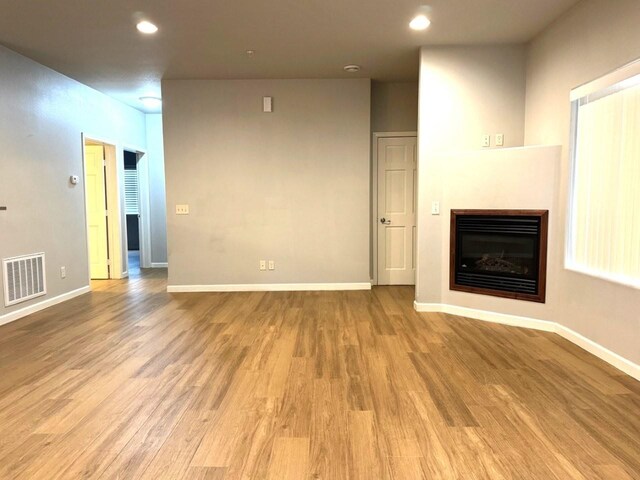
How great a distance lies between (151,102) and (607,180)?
20.5 feet

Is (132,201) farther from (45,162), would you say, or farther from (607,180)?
(607,180)

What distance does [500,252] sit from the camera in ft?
13.8

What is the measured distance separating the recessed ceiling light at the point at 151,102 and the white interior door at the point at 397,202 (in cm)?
350

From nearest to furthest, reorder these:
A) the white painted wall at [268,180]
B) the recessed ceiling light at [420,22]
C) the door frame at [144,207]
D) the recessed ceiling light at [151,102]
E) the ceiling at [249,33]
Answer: the ceiling at [249,33] < the recessed ceiling light at [420,22] < the white painted wall at [268,180] < the recessed ceiling light at [151,102] < the door frame at [144,207]

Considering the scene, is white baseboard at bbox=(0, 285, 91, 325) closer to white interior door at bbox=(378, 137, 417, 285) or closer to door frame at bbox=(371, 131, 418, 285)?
door frame at bbox=(371, 131, 418, 285)

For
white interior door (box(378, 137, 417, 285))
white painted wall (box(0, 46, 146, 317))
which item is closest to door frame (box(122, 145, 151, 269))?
white painted wall (box(0, 46, 146, 317))

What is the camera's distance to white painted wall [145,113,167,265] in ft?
25.9

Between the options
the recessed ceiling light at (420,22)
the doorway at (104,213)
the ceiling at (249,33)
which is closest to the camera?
the ceiling at (249,33)

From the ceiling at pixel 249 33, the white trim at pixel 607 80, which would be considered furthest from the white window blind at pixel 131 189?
the white trim at pixel 607 80

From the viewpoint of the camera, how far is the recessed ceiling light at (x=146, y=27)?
378cm

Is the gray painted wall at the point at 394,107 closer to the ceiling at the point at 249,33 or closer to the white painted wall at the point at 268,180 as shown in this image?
the white painted wall at the point at 268,180

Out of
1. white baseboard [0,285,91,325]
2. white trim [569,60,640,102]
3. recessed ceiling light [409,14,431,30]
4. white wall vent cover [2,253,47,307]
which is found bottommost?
white baseboard [0,285,91,325]

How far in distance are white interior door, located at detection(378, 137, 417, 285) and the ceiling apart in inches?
43.2

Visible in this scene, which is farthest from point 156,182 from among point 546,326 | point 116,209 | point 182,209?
point 546,326
